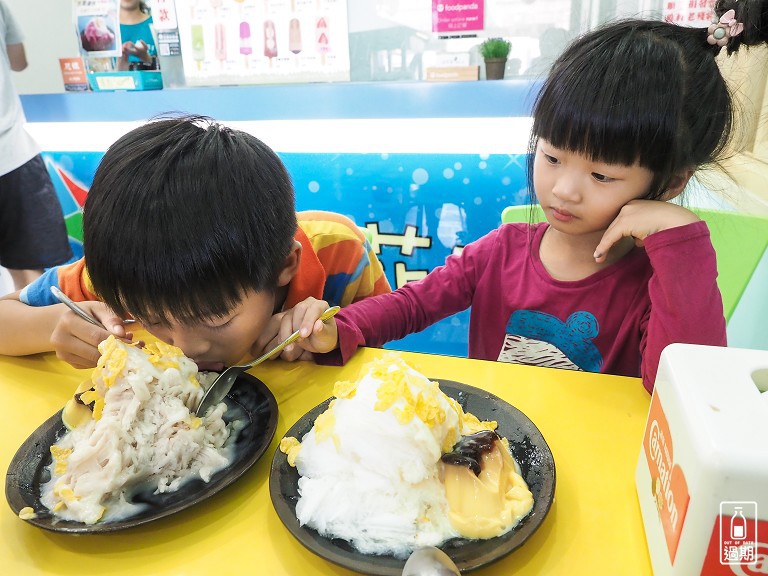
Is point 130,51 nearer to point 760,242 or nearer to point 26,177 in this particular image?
point 26,177

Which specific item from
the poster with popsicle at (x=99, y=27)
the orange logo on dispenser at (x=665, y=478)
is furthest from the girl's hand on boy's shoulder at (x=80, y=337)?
the poster with popsicle at (x=99, y=27)

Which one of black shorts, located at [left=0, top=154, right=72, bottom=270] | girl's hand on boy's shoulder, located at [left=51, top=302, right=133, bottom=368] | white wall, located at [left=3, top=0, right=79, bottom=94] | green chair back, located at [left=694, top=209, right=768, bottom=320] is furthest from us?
white wall, located at [left=3, top=0, right=79, bottom=94]

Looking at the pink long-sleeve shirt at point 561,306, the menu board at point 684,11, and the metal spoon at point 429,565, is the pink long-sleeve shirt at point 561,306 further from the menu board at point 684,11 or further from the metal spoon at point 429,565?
the menu board at point 684,11

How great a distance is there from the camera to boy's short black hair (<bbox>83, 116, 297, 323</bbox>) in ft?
2.54

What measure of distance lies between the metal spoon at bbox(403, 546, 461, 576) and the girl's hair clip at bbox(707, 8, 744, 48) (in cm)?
103

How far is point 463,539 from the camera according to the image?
21.5 inches

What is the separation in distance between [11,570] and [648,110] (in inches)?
43.7

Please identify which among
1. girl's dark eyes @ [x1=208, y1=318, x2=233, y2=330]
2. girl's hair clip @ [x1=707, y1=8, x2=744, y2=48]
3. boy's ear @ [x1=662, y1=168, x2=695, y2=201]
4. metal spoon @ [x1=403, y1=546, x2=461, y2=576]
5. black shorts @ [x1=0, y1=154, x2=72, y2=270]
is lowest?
black shorts @ [x1=0, y1=154, x2=72, y2=270]

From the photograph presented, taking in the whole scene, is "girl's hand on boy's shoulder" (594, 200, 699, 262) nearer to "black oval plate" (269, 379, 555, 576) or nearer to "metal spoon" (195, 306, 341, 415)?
"black oval plate" (269, 379, 555, 576)

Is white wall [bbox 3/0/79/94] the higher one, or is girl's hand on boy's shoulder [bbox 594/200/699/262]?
white wall [bbox 3/0/79/94]

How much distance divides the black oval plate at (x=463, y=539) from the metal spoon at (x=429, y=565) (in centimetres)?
4

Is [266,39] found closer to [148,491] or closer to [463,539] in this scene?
[148,491]

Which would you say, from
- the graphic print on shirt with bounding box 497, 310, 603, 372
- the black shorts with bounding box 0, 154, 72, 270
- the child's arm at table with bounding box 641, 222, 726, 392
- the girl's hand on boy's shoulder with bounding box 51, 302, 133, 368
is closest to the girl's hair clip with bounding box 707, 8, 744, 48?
the child's arm at table with bounding box 641, 222, 726, 392

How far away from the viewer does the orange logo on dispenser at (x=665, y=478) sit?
47 centimetres
